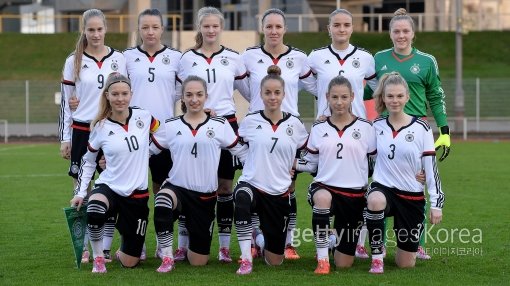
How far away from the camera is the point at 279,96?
25.0 feet

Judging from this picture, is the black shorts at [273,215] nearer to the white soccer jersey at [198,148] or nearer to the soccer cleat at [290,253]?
the white soccer jersey at [198,148]

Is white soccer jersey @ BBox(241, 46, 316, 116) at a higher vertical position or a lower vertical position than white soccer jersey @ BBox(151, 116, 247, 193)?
higher

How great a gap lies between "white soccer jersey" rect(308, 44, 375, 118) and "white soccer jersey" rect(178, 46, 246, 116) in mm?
650

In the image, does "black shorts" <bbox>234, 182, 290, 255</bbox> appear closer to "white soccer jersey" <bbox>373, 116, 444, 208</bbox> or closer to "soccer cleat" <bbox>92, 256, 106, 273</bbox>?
"white soccer jersey" <bbox>373, 116, 444, 208</bbox>

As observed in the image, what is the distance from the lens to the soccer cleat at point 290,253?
8320 mm

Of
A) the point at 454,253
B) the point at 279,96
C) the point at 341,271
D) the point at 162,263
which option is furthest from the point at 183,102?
the point at 454,253

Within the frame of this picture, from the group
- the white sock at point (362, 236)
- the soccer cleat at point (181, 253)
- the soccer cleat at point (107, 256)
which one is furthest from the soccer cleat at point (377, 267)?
the soccer cleat at point (107, 256)

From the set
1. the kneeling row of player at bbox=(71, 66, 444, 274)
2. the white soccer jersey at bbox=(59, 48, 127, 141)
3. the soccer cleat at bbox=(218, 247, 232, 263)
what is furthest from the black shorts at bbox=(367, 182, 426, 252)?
the white soccer jersey at bbox=(59, 48, 127, 141)

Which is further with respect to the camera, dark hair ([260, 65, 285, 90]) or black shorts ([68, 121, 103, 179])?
black shorts ([68, 121, 103, 179])

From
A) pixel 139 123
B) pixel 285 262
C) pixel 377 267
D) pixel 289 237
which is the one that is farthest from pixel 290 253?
pixel 139 123

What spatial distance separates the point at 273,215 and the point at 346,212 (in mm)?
579

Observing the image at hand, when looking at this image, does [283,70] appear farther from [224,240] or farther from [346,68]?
[224,240]

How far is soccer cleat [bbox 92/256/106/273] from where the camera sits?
7543mm

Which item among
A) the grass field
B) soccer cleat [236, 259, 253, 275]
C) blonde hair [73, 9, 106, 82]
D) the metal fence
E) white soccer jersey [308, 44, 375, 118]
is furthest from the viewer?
the metal fence
